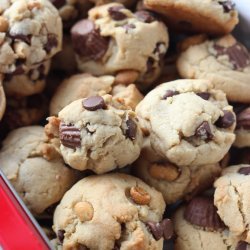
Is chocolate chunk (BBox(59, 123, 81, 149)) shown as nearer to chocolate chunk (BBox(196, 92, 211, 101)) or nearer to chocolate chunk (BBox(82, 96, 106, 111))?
chocolate chunk (BBox(82, 96, 106, 111))

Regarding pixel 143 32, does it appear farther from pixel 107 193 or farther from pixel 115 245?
pixel 115 245

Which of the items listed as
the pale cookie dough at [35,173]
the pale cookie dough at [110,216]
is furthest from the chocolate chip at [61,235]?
the pale cookie dough at [35,173]

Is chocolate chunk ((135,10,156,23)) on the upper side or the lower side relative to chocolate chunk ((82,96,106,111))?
upper

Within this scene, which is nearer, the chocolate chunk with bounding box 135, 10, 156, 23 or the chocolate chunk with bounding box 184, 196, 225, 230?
the chocolate chunk with bounding box 184, 196, 225, 230

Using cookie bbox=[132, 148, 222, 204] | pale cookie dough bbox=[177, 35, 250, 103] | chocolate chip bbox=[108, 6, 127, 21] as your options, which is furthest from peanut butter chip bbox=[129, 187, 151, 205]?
chocolate chip bbox=[108, 6, 127, 21]

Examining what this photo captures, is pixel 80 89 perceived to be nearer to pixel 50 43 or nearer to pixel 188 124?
pixel 50 43

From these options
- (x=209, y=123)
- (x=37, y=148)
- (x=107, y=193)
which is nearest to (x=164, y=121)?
(x=209, y=123)

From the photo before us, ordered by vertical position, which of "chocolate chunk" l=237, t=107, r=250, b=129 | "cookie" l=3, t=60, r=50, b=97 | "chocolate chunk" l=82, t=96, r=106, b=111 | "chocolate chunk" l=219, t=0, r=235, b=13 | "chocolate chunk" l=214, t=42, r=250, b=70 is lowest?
"chocolate chunk" l=237, t=107, r=250, b=129
